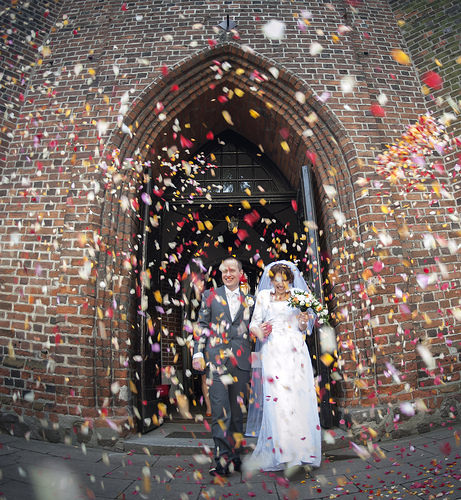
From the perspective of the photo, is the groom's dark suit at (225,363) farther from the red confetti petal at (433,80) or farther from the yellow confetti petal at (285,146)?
the red confetti petal at (433,80)

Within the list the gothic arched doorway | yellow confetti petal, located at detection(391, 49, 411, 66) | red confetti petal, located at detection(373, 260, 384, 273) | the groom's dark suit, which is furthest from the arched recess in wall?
yellow confetti petal, located at detection(391, 49, 411, 66)

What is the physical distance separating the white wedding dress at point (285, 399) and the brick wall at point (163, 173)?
1.00 meters

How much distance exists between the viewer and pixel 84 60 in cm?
494

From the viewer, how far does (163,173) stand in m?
5.24

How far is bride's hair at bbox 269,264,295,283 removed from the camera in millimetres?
3299

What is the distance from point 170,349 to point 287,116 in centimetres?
573

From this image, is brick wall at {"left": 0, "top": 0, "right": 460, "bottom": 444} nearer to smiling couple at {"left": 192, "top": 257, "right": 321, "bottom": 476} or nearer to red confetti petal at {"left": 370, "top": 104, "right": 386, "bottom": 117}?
red confetti petal at {"left": 370, "top": 104, "right": 386, "bottom": 117}

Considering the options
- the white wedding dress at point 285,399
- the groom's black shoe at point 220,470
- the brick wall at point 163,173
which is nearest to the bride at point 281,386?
the white wedding dress at point 285,399

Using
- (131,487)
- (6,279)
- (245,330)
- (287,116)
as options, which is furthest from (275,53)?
(131,487)

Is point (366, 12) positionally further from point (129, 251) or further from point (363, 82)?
point (129, 251)

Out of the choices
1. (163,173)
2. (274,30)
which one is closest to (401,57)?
(274,30)

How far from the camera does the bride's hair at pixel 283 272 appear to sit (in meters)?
3.30

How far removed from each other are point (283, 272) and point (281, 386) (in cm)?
95

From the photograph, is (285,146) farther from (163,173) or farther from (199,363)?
(199,363)
